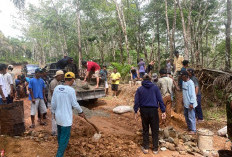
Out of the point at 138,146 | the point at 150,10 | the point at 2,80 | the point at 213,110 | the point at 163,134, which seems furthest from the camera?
the point at 150,10

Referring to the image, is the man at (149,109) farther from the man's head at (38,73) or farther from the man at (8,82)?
the man at (8,82)

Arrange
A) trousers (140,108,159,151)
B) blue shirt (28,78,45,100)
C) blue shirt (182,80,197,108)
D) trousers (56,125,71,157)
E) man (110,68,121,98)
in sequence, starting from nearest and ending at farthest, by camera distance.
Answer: trousers (56,125,71,157)
trousers (140,108,159,151)
blue shirt (182,80,197,108)
blue shirt (28,78,45,100)
man (110,68,121,98)

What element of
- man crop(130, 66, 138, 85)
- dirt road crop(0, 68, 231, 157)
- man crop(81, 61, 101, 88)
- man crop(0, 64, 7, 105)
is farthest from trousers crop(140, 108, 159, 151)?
man crop(130, 66, 138, 85)

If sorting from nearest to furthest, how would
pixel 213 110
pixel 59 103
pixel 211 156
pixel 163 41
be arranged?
pixel 59 103 → pixel 211 156 → pixel 213 110 → pixel 163 41

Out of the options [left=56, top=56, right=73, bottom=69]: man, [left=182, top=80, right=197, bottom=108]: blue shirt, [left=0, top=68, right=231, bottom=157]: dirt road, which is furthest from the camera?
[left=56, top=56, right=73, bottom=69]: man

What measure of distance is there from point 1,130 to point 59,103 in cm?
199

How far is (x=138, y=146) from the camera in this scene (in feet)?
12.1

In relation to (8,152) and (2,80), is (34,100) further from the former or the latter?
(8,152)

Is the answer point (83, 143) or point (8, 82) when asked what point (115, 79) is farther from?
point (83, 143)

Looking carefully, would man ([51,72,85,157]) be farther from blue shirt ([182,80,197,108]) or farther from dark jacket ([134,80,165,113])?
blue shirt ([182,80,197,108])

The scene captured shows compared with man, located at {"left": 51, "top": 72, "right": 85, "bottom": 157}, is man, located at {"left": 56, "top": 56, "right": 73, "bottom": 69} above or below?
above

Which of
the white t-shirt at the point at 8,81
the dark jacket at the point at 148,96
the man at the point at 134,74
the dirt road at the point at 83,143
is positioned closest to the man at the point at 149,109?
the dark jacket at the point at 148,96

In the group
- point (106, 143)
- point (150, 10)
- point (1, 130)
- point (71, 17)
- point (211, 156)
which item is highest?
point (71, 17)

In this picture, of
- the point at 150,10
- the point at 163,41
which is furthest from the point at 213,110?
the point at 163,41
